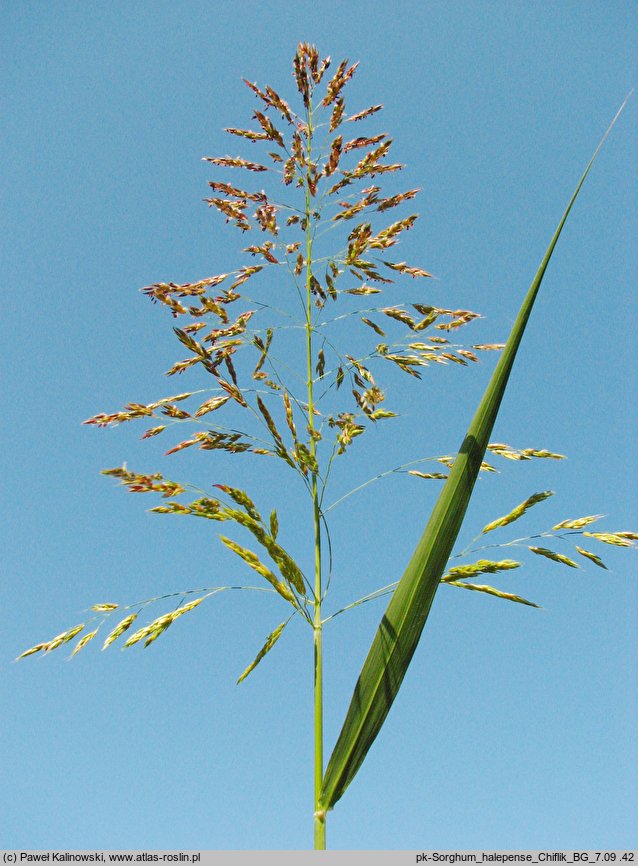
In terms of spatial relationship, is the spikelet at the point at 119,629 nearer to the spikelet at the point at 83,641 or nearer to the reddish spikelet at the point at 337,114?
the spikelet at the point at 83,641

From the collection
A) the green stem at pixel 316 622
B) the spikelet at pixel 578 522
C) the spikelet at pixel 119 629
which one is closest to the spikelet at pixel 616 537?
the spikelet at pixel 578 522

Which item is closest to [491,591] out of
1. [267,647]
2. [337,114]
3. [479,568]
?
[479,568]

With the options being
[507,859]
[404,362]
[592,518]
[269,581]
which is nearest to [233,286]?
[404,362]

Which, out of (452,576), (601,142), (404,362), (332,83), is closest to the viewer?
(601,142)

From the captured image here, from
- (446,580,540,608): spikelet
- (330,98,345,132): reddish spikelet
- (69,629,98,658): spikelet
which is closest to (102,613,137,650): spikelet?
(69,629,98,658): spikelet

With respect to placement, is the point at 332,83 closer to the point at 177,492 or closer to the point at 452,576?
the point at 177,492

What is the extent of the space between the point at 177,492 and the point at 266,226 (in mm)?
971

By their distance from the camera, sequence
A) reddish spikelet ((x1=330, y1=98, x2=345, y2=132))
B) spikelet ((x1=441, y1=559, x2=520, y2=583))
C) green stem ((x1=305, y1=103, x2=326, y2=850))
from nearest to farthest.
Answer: green stem ((x1=305, y1=103, x2=326, y2=850)) → spikelet ((x1=441, y1=559, x2=520, y2=583)) → reddish spikelet ((x1=330, y1=98, x2=345, y2=132))

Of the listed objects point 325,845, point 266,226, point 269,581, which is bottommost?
point 325,845

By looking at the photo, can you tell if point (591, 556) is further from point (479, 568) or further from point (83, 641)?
point (83, 641)

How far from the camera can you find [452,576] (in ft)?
5.19

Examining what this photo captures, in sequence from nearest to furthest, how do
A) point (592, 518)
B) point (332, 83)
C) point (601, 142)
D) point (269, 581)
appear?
1. point (601, 142)
2. point (269, 581)
3. point (592, 518)
4. point (332, 83)

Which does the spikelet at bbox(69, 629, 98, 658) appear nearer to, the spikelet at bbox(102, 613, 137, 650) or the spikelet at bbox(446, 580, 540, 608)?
the spikelet at bbox(102, 613, 137, 650)

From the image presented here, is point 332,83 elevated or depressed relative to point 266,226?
elevated
